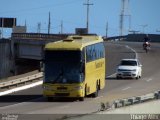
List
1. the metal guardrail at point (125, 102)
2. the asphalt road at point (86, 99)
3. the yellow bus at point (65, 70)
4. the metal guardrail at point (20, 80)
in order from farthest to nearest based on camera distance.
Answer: the metal guardrail at point (20, 80) → the yellow bus at point (65, 70) → the asphalt road at point (86, 99) → the metal guardrail at point (125, 102)

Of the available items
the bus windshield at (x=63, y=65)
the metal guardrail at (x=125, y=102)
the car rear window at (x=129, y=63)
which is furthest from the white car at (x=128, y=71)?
the metal guardrail at (x=125, y=102)

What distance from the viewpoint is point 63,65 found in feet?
113

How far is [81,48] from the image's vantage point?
34.5 m

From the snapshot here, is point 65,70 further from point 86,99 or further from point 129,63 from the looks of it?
point 129,63

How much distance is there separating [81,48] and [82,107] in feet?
16.2

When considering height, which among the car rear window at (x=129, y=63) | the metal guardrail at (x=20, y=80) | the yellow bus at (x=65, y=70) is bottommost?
the metal guardrail at (x=20, y=80)

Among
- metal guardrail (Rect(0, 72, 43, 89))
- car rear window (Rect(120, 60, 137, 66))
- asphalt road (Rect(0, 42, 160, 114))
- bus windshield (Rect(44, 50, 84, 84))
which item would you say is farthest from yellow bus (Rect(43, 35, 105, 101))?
car rear window (Rect(120, 60, 137, 66))

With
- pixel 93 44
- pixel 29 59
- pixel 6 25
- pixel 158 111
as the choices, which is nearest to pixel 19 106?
pixel 93 44

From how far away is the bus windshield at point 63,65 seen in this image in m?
34.5

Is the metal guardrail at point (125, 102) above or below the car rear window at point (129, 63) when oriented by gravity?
above

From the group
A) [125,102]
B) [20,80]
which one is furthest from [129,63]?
[125,102]

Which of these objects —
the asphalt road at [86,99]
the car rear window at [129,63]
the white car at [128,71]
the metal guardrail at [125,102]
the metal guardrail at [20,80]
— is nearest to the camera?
the metal guardrail at [125,102]

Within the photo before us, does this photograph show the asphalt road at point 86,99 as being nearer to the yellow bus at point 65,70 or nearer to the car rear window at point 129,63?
the yellow bus at point 65,70

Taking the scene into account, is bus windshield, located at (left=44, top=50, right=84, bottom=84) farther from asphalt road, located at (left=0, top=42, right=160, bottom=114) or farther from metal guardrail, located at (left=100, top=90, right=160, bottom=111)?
metal guardrail, located at (left=100, top=90, right=160, bottom=111)
